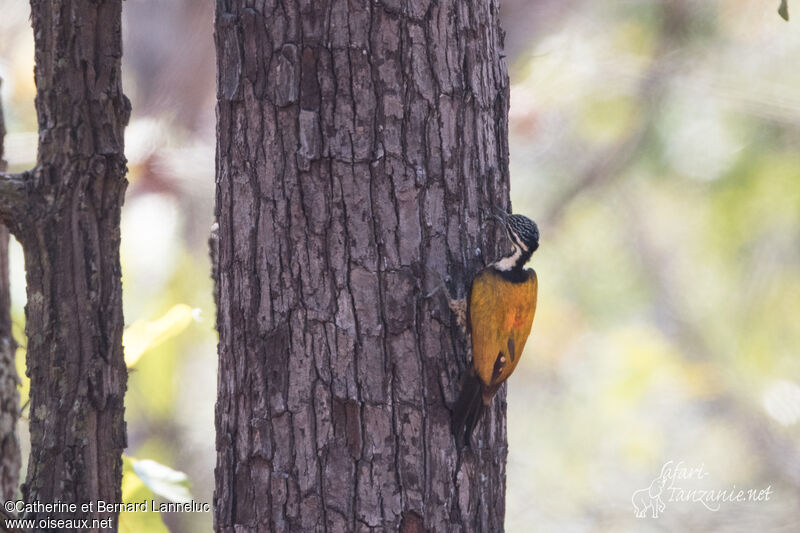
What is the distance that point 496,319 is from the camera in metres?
2.24

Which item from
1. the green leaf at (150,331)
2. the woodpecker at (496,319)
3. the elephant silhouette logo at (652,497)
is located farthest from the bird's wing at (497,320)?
the elephant silhouette logo at (652,497)

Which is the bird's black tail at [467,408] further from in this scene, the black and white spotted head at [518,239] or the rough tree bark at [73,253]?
the rough tree bark at [73,253]

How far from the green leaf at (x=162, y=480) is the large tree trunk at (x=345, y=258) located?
0.30 meters

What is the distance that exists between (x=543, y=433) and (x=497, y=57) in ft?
18.7

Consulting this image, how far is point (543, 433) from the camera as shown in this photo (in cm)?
723

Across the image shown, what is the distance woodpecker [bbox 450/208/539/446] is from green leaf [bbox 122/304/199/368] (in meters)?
0.83

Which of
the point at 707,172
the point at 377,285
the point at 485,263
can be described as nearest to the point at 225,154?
the point at 377,285

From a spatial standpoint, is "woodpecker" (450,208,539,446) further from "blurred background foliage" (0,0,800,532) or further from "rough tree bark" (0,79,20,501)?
"blurred background foliage" (0,0,800,532)

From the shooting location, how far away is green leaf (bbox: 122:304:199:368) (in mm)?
2270

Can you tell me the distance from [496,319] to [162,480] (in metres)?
1.07

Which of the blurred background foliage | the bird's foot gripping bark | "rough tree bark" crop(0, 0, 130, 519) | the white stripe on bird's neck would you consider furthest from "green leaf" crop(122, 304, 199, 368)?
the blurred background foliage

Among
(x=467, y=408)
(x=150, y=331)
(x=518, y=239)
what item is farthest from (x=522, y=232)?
(x=150, y=331)

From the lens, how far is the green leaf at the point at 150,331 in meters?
2.27

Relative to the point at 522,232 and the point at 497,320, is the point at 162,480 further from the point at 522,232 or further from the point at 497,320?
the point at 522,232
